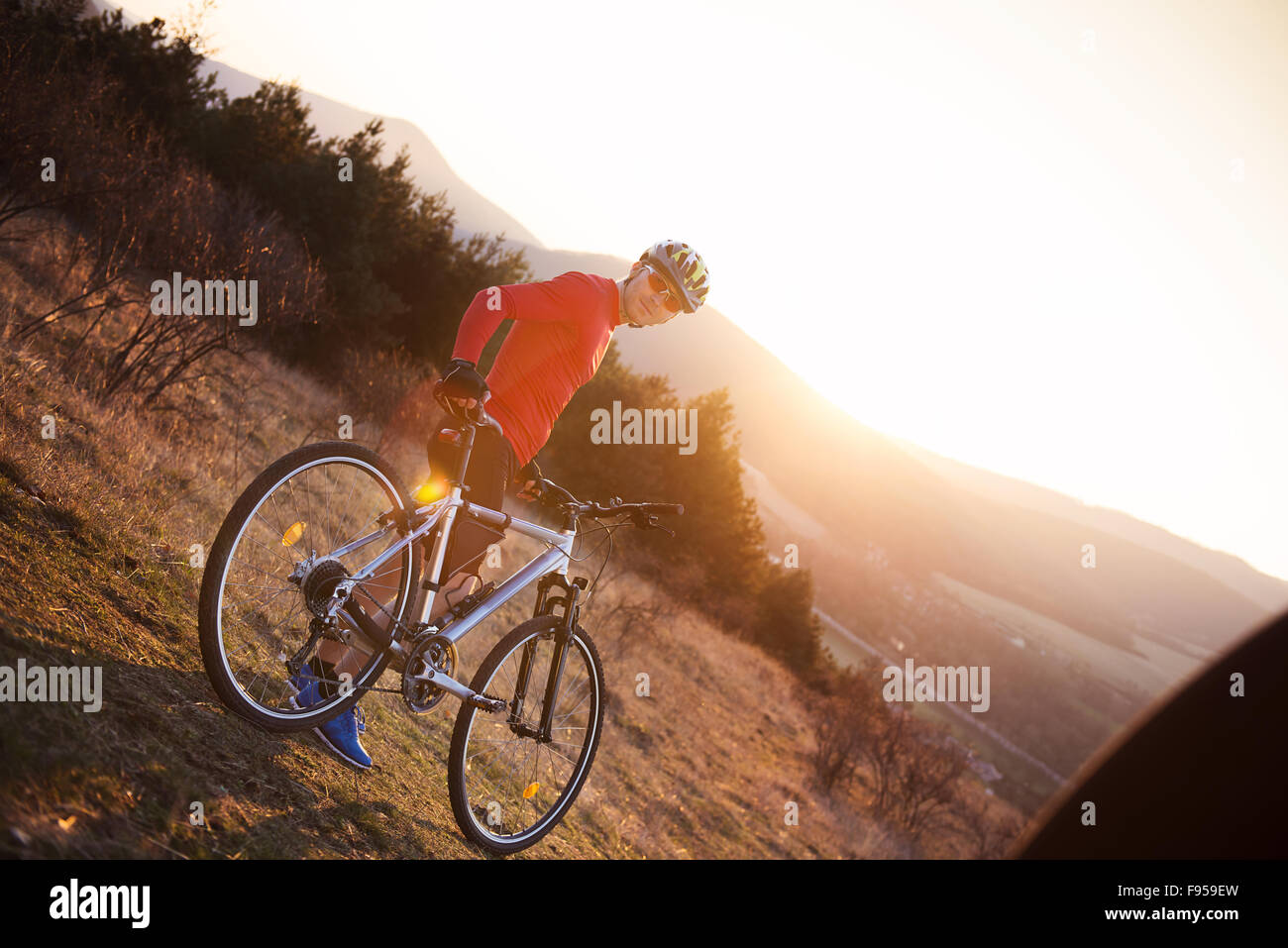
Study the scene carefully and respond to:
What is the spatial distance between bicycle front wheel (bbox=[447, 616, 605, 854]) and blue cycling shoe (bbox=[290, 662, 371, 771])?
454mm

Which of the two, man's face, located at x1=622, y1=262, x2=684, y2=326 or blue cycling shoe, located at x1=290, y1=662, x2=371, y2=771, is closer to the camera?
blue cycling shoe, located at x1=290, y1=662, x2=371, y2=771

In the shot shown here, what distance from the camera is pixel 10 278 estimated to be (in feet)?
28.1

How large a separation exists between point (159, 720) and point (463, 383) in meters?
1.51

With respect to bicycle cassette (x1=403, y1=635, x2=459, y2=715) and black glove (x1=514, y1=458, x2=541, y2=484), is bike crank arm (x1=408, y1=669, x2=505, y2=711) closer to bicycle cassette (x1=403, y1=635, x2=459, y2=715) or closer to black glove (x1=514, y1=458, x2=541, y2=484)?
bicycle cassette (x1=403, y1=635, x2=459, y2=715)

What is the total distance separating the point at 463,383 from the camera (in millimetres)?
2693

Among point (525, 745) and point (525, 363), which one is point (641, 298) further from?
point (525, 745)

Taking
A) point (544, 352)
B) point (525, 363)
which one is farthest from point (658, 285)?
point (525, 363)

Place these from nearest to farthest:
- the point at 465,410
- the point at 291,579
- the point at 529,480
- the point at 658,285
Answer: the point at 291,579 → the point at 465,410 → the point at 529,480 → the point at 658,285

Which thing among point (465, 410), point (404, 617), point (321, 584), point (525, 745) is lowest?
point (525, 745)

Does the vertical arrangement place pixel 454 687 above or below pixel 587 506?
below

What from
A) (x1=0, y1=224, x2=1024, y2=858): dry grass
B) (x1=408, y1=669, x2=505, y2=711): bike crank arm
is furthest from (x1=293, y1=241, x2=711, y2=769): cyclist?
(x1=0, y1=224, x2=1024, y2=858): dry grass

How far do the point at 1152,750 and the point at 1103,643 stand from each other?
125787 mm

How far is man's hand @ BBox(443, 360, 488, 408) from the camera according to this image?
8.82 ft

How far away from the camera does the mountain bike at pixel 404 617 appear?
8.92 ft
